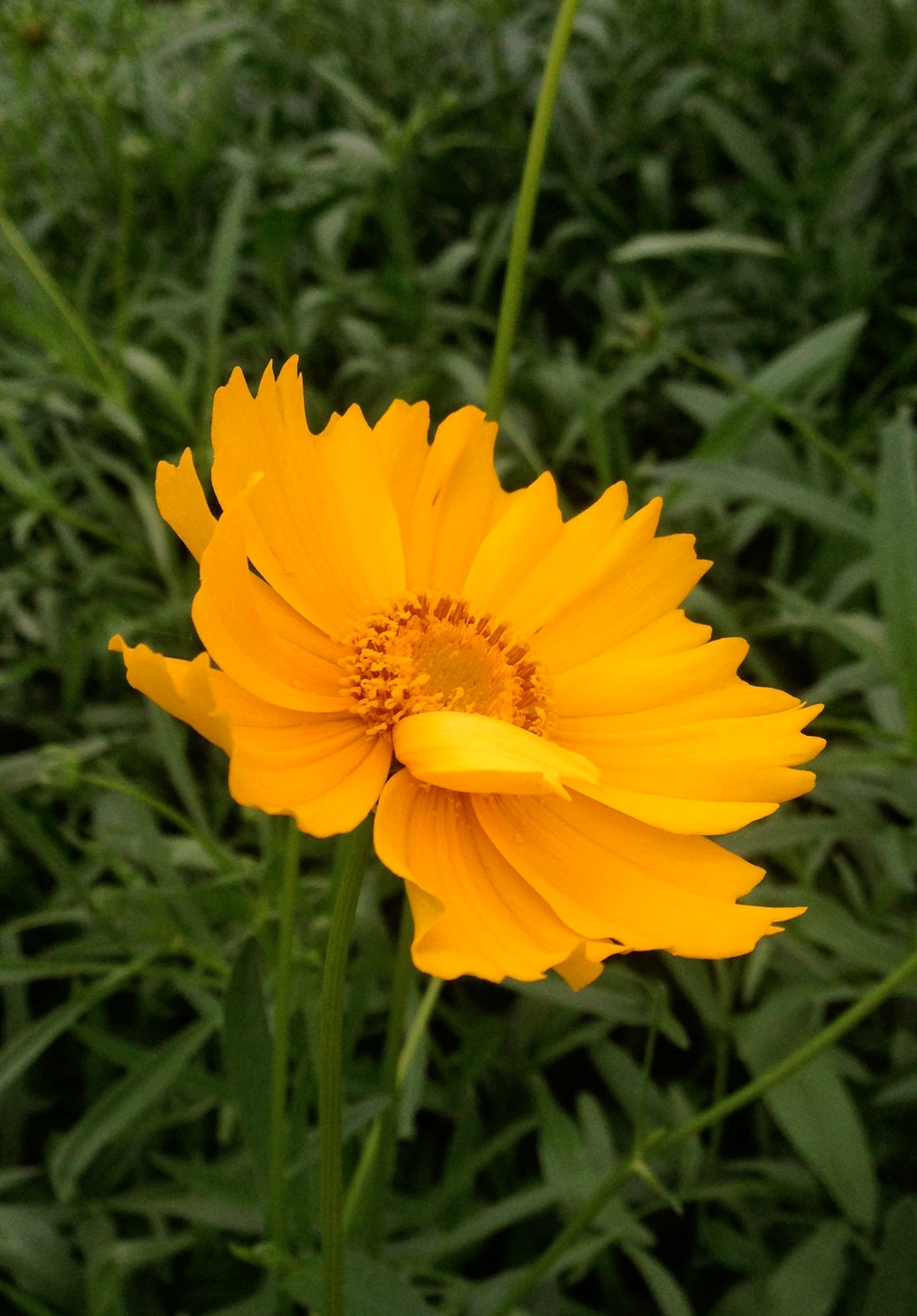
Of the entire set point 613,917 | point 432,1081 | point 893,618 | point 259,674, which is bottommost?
point 432,1081

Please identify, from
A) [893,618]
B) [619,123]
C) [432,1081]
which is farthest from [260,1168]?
[619,123]

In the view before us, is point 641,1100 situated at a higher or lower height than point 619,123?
lower

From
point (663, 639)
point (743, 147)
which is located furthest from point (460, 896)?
point (743, 147)

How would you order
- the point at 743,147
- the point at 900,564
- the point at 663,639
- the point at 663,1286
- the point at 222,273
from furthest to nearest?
the point at 743,147
the point at 222,273
the point at 900,564
the point at 663,1286
the point at 663,639

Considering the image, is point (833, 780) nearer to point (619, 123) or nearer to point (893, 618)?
point (893, 618)

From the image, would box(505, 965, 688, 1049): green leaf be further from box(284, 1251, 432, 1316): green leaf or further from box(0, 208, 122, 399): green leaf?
box(0, 208, 122, 399): green leaf

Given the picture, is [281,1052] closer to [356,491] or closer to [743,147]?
[356,491]

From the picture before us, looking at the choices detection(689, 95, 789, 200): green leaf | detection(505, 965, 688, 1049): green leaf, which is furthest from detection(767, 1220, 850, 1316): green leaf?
detection(689, 95, 789, 200): green leaf
